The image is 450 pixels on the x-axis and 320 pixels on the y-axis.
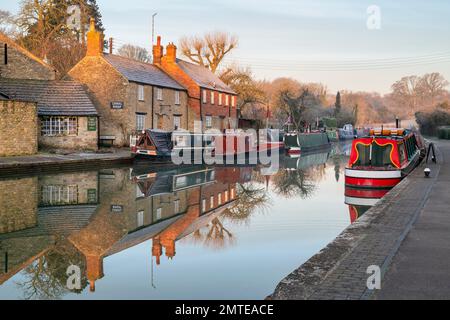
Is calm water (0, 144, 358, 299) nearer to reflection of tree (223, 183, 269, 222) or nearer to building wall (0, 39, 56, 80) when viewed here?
reflection of tree (223, 183, 269, 222)

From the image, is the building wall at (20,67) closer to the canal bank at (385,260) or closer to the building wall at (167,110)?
the building wall at (167,110)

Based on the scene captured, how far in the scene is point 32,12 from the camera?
39.5 meters

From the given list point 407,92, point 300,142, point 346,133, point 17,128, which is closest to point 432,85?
point 407,92

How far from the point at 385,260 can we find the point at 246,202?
28.4 feet

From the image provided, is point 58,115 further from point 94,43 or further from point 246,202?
point 246,202

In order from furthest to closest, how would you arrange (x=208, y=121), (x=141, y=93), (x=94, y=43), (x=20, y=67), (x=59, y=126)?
(x=208, y=121), (x=141, y=93), (x=94, y=43), (x=20, y=67), (x=59, y=126)

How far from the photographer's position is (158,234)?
9953mm

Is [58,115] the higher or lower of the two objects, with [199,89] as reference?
lower

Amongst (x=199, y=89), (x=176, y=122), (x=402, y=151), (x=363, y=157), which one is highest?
(x=199, y=89)

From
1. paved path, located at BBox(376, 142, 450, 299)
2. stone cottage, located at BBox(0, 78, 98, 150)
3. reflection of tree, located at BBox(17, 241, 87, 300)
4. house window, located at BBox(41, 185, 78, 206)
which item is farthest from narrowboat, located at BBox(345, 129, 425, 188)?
stone cottage, located at BBox(0, 78, 98, 150)

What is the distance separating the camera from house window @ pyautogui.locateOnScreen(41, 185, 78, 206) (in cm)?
1341

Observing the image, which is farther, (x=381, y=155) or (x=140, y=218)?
(x=381, y=155)

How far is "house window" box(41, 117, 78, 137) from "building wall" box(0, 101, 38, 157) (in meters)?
3.39
